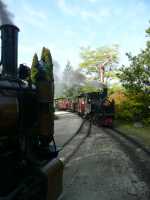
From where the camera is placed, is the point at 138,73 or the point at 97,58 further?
the point at 97,58

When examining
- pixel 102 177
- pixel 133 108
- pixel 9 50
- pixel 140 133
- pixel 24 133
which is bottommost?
pixel 102 177

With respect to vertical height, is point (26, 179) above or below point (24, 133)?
below

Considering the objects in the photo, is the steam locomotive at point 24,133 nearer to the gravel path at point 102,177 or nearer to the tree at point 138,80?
the gravel path at point 102,177

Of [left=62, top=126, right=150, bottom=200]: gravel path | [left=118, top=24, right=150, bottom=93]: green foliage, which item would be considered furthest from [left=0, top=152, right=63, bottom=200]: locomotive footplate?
[left=118, top=24, right=150, bottom=93]: green foliage

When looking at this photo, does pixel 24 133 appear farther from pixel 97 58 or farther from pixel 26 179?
pixel 97 58

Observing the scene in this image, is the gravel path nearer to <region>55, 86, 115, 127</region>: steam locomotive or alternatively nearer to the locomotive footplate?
the locomotive footplate

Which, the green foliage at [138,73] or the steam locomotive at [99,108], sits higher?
the green foliage at [138,73]

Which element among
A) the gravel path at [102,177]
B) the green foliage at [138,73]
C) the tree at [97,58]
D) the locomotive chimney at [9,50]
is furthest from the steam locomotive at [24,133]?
the tree at [97,58]

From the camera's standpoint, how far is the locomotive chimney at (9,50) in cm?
681

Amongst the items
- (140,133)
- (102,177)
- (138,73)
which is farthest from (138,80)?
(102,177)

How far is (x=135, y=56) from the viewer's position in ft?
79.4

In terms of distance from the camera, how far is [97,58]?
50844 mm

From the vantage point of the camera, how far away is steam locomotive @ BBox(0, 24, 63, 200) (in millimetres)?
5551

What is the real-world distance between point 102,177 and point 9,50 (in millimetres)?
4244
